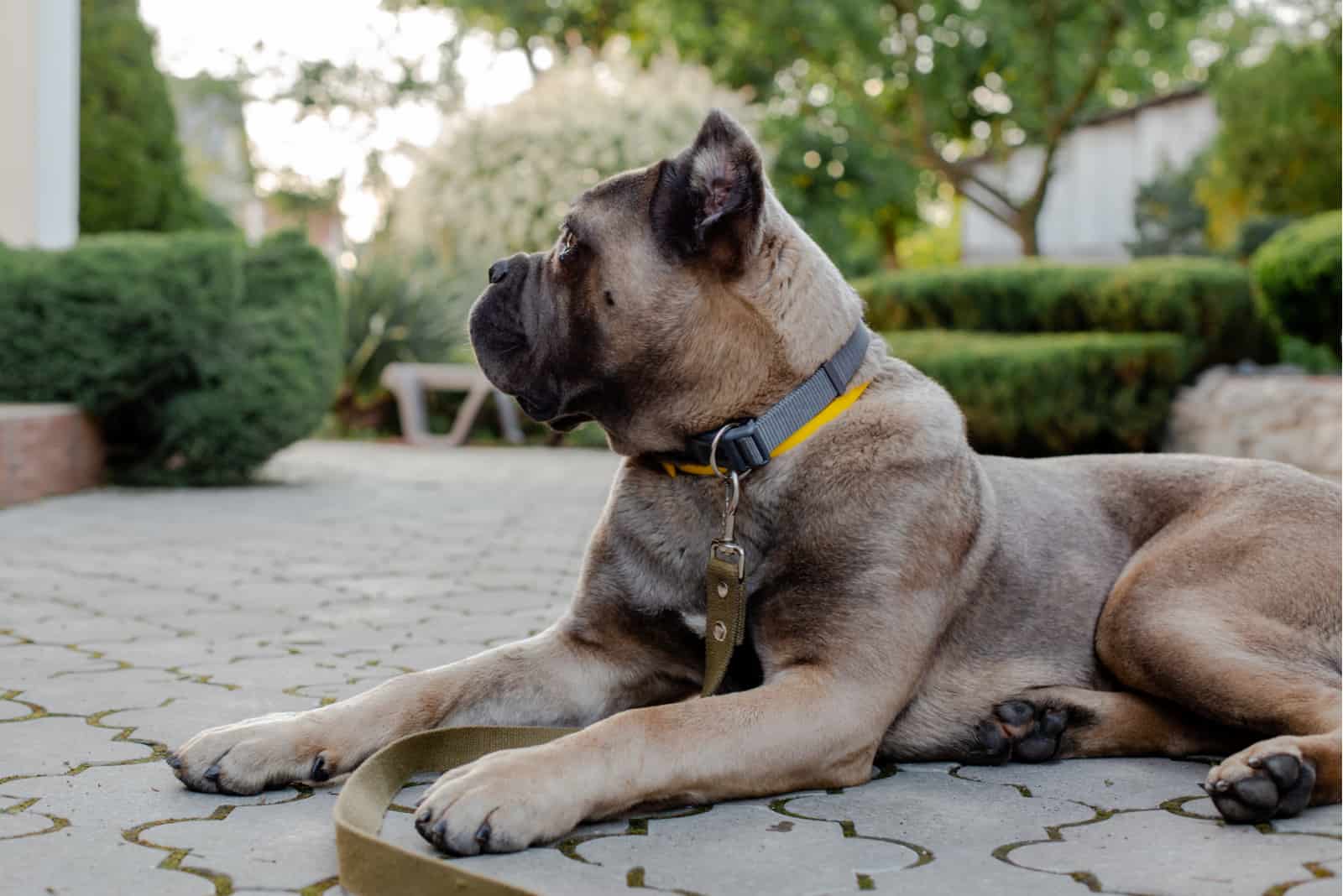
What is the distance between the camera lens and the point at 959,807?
2.79 meters

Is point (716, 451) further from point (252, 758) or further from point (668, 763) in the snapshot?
point (252, 758)

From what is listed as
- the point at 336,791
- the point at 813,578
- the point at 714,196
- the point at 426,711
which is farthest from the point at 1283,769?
the point at 336,791

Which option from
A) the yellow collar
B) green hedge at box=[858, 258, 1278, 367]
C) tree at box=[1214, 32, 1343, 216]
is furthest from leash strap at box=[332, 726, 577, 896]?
tree at box=[1214, 32, 1343, 216]

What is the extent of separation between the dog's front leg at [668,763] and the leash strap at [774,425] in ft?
1.60

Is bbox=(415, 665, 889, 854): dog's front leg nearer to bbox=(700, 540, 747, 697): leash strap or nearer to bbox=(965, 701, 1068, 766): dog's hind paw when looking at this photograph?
bbox=(700, 540, 747, 697): leash strap

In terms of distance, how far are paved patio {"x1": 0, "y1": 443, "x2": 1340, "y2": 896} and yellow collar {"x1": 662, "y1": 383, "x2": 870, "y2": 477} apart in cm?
74

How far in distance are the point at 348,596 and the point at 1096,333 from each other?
25.3 ft

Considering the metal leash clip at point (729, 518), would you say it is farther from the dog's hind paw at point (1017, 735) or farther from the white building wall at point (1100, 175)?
the white building wall at point (1100, 175)

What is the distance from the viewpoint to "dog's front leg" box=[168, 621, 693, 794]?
2.81 meters

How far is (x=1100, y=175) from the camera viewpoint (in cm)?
2980

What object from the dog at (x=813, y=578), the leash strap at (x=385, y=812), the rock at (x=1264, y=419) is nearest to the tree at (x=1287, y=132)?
the rock at (x=1264, y=419)

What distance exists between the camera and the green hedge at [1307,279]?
8.12 m

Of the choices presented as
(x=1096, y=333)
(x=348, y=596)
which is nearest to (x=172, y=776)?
(x=348, y=596)

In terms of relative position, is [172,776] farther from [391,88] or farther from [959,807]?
[391,88]
